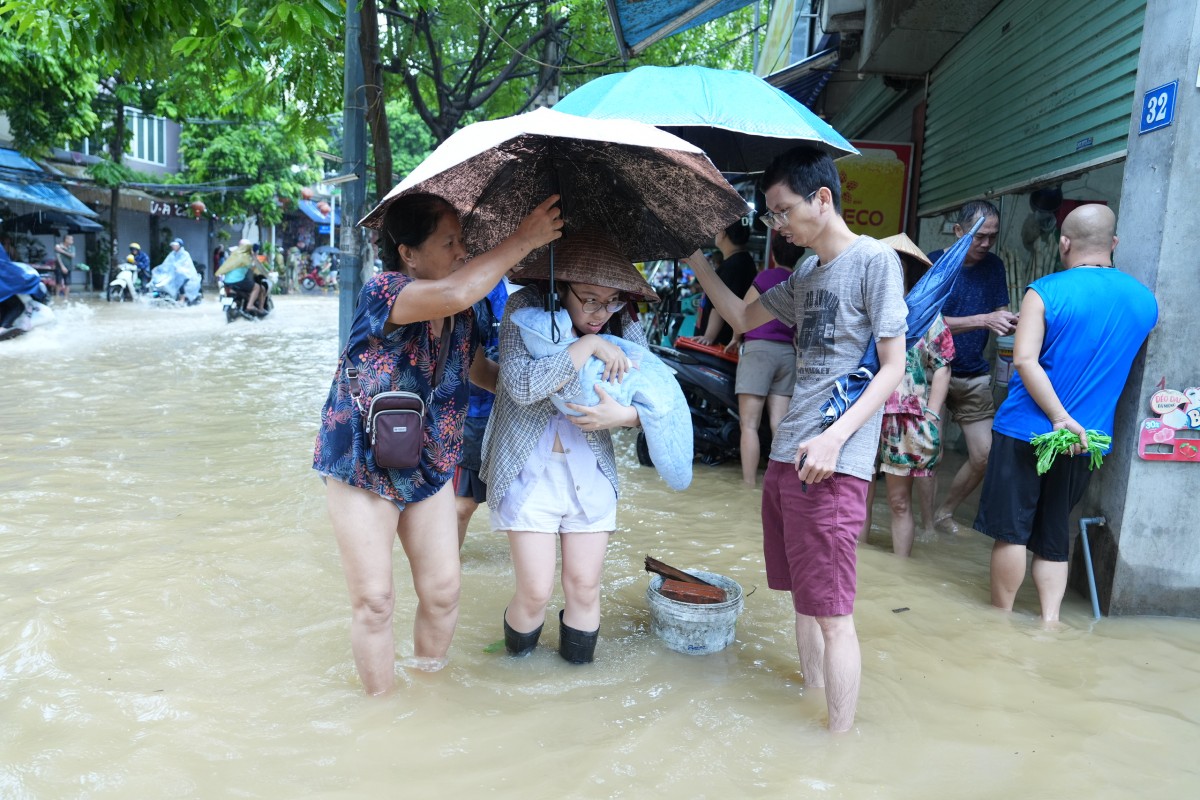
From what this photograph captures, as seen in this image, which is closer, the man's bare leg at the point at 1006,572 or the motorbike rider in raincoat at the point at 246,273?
the man's bare leg at the point at 1006,572

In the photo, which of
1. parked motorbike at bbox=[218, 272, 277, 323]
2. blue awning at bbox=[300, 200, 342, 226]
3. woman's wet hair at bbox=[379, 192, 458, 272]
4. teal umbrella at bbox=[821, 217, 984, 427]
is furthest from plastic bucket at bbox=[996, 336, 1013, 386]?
blue awning at bbox=[300, 200, 342, 226]

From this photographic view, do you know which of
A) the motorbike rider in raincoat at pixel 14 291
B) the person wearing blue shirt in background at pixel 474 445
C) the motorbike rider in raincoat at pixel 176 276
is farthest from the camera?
the motorbike rider in raincoat at pixel 176 276

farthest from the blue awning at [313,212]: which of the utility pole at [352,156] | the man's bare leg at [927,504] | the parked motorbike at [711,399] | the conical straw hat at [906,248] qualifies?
the conical straw hat at [906,248]

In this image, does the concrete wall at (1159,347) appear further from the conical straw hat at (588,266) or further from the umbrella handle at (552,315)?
the umbrella handle at (552,315)

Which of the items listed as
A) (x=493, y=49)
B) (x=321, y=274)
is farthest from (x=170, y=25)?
(x=321, y=274)

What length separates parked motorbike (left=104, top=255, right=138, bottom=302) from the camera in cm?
2241

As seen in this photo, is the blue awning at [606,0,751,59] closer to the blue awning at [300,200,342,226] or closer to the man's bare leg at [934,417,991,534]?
the man's bare leg at [934,417,991,534]

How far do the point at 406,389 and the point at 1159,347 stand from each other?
3.12 m

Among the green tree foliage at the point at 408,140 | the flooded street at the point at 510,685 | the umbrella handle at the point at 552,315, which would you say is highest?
the green tree foliage at the point at 408,140

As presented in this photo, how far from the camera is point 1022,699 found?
10.1 feet

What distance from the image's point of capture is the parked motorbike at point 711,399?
6695 mm

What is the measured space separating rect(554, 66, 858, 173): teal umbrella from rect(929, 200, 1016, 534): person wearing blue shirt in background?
1669mm

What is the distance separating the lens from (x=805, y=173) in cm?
269

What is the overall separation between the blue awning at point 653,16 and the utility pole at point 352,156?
8.03ft
